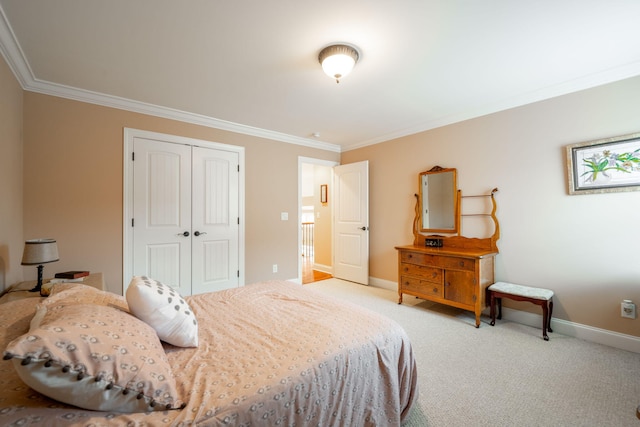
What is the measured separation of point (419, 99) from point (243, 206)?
2719 mm

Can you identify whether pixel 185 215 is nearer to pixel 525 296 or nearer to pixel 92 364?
pixel 92 364

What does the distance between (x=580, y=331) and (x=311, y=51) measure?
3.63 meters

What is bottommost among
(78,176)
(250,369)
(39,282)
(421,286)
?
(421,286)

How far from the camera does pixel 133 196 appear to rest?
315cm

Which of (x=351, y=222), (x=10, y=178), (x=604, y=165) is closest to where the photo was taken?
(x=10, y=178)

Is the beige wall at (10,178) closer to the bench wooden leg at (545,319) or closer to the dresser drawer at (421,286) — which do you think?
the dresser drawer at (421,286)

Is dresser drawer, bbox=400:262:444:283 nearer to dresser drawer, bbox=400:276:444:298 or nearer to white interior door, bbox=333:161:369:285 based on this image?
dresser drawer, bbox=400:276:444:298

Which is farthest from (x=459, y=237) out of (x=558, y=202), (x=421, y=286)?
(x=558, y=202)

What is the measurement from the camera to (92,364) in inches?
30.5

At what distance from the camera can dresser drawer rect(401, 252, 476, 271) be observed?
2998mm

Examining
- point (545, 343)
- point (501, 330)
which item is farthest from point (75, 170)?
point (545, 343)

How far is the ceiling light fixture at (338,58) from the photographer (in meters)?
2.08

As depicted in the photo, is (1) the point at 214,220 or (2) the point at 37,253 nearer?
(2) the point at 37,253

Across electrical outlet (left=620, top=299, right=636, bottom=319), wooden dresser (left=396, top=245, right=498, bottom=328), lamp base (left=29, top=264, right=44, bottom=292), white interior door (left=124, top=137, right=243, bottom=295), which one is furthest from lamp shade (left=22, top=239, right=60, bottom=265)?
electrical outlet (left=620, top=299, right=636, bottom=319)
